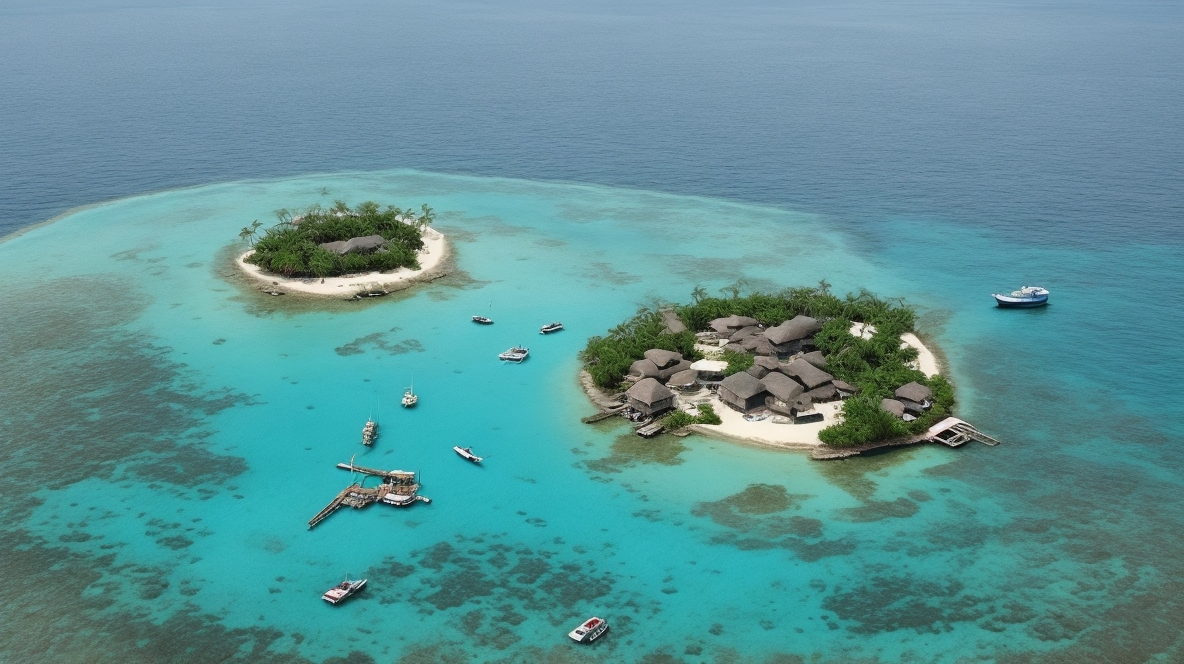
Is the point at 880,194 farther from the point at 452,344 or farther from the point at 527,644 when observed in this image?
the point at 527,644

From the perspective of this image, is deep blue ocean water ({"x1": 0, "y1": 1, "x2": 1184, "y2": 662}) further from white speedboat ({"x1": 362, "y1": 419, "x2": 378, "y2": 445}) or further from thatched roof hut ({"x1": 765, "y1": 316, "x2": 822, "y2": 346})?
thatched roof hut ({"x1": 765, "y1": 316, "x2": 822, "y2": 346})

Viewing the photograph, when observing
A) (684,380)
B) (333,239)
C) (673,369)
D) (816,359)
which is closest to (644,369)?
(673,369)

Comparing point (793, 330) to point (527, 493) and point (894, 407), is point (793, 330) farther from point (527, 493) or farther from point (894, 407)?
point (527, 493)

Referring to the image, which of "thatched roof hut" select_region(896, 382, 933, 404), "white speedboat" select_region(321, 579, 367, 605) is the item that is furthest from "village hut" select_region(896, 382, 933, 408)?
"white speedboat" select_region(321, 579, 367, 605)

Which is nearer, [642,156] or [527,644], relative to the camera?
[527,644]

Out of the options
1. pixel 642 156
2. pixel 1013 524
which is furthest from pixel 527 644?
pixel 642 156

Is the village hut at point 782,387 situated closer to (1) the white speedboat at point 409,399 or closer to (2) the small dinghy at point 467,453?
(2) the small dinghy at point 467,453
